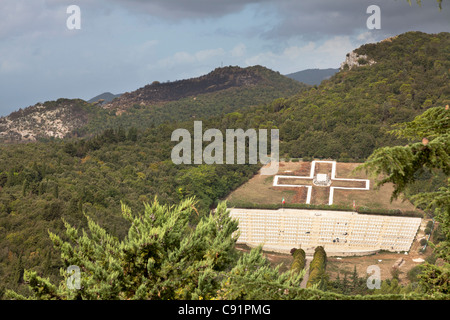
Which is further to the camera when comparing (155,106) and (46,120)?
(155,106)

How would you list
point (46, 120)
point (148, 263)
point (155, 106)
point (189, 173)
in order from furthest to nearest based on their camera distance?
point (155, 106), point (46, 120), point (189, 173), point (148, 263)

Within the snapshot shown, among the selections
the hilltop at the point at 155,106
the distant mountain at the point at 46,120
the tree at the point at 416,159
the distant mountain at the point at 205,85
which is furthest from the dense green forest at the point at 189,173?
the distant mountain at the point at 205,85

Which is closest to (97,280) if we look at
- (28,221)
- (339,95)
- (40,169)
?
(28,221)

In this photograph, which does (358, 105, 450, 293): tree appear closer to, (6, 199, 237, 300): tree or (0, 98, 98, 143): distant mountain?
(6, 199, 237, 300): tree

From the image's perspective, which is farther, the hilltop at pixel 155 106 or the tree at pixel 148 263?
the hilltop at pixel 155 106

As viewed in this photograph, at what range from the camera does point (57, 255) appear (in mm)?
29078

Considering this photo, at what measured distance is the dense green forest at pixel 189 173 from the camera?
11.9 m

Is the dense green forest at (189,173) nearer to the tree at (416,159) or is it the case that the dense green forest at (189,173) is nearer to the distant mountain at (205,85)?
the tree at (416,159)

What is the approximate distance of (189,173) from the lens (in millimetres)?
60531

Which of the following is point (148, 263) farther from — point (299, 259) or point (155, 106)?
point (155, 106)

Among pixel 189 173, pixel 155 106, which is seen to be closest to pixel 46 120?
pixel 155 106

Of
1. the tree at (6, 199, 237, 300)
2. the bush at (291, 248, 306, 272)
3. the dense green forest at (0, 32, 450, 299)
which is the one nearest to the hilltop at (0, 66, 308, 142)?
the dense green forest at (0, 32, 450, 299)

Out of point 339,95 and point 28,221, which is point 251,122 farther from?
point 28,221

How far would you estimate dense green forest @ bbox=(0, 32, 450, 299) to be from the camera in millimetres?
11922
